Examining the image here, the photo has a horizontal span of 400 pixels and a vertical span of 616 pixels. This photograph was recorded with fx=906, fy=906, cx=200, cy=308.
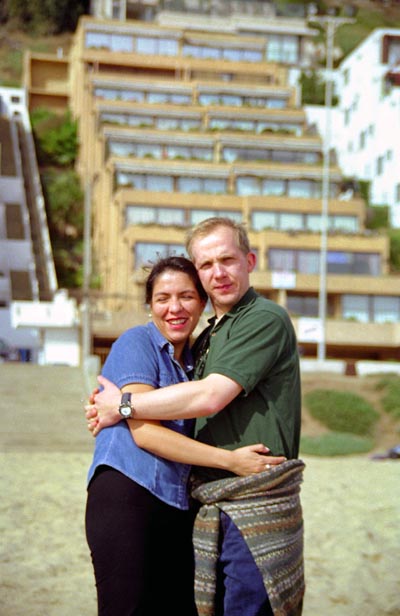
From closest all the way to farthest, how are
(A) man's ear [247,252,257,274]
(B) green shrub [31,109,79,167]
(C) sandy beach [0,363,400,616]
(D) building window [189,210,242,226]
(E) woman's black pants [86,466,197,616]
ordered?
(E) woman's black pants [86,466,197,616] < (A) man's ear [247,252,257,274] < (C) sandy beach [0,363,400,616] < (D) building window [189,210,242,226] < (B) green shrub [31,109,79,167]

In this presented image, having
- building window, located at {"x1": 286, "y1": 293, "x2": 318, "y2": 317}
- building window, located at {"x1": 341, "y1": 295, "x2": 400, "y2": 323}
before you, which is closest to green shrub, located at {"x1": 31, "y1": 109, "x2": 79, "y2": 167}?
building window, located at {"x1": 286, "y1": 293, "x2": 318, "y2": 317}

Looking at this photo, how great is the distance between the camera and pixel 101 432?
3.42 meters

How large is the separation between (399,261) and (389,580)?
37430 mm

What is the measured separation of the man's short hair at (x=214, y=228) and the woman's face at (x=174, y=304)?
0.40 feet

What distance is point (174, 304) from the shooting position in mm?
3465

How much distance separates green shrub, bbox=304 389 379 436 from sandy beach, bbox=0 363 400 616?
9.47 meters

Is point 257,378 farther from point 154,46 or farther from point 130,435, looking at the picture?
point 154,46

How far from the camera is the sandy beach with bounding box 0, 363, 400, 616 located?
287 inches

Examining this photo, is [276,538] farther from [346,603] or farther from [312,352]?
[312,352]

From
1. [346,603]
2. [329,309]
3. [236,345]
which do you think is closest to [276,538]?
[236,345]

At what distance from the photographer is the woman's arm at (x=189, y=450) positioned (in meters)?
3.25

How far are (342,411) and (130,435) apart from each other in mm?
22696

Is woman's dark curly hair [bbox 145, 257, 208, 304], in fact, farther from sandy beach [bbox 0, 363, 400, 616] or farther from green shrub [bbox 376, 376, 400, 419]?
green shrub [bbox 376, 376, 400, 419]

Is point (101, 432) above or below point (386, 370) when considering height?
above
